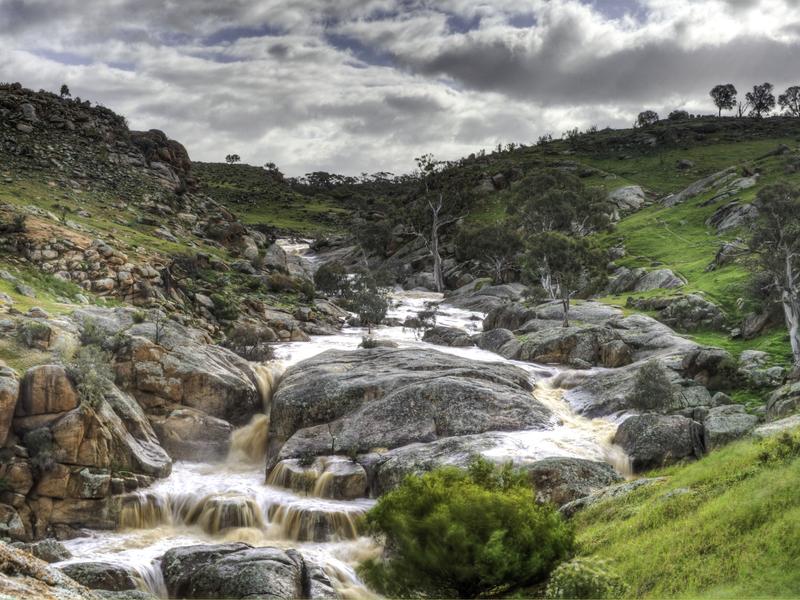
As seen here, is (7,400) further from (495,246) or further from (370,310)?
(495,246)

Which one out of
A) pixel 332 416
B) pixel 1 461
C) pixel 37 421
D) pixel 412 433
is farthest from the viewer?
pixel 332 416

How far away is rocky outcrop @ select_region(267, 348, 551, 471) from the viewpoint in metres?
31.8

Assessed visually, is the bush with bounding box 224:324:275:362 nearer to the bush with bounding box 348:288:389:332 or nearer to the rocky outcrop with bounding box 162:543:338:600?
the bush with bounding box 348:288:389:332

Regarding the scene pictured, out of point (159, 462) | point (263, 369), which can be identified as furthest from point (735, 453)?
point (263, 369)

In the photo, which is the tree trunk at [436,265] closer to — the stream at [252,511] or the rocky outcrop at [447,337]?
the rocky outcrop at [447,337]

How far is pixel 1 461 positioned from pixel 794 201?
158ft

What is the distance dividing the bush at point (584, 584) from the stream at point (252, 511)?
1059cm

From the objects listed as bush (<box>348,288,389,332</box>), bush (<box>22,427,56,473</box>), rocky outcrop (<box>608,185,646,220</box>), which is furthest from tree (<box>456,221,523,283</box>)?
bush (<box>22,427,56,473</box>)

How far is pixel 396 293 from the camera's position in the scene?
95.6 m

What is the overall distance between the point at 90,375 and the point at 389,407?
1471cm

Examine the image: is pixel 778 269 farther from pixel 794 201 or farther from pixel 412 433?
pixel 412 433

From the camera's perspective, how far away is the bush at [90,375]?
89.2 feet

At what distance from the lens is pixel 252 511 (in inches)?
1073

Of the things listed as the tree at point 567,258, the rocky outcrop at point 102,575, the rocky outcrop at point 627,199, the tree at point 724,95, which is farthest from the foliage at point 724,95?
the rocky outcrop at point 102,575
